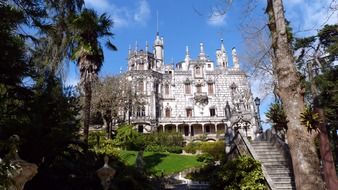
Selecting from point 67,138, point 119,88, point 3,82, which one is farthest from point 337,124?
point 119,88

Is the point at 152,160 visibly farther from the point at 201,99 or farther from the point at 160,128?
the point at 201,99

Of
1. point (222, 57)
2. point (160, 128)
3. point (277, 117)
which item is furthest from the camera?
point (222, 57)

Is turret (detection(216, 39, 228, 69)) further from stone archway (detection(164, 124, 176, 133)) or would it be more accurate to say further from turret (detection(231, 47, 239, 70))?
stone archway (detection(164, 124, 176, 133))

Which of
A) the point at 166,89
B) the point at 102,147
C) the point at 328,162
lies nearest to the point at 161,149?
the point at 102,147

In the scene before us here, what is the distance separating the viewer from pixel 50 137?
10.8 m

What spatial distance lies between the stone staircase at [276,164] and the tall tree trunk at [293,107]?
719 cm

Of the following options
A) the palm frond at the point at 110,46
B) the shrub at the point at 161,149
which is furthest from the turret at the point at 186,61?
the palm frond at the point at 110,46

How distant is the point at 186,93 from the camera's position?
203ft

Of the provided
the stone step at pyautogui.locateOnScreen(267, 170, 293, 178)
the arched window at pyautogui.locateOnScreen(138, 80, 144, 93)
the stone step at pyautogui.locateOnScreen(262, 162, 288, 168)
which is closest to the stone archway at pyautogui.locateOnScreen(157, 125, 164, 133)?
the arched window at pyautogui.locateOnScreen(138, 80, 144, 93)

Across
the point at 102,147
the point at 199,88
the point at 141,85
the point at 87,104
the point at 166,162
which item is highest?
the point at 141,85

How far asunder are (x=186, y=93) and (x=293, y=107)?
5530 centimetres

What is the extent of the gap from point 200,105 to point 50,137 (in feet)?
170

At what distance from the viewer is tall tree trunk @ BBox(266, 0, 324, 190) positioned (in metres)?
6.18

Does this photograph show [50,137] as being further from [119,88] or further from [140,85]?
[140,85]
